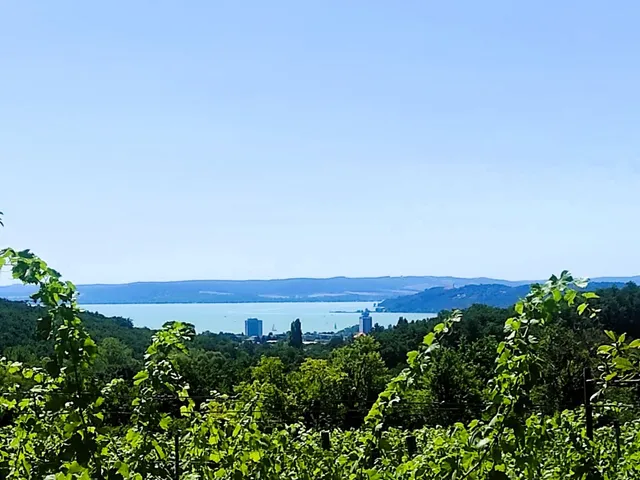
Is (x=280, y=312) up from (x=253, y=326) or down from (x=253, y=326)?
down

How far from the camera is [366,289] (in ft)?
400

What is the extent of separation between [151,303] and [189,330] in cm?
8427

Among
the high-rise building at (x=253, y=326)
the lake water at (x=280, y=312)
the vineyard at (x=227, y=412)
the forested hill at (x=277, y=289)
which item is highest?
the vineyard at (x=227, y=412)

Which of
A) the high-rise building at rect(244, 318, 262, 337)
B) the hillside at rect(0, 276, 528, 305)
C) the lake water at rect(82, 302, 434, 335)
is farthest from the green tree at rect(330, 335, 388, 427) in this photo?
the hillside at rect(0, 276, 528, 305)

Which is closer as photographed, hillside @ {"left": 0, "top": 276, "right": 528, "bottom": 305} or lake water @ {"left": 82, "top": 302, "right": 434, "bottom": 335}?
lake water @ {"left": 82, "top": 302, "right": 434, "bottom": 335}

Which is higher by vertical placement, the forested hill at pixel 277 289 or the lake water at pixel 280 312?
the forested hill at pixel 277 289

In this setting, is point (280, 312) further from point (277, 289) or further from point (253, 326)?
point (253, 326)

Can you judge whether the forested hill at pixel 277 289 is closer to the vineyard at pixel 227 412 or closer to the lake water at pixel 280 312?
the lake water at pixel 280 312

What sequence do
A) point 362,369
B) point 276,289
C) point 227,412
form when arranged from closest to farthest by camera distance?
point 227,412 → point 362,369 → point 276,289

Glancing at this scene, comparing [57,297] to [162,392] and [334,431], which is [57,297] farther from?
[334,431]

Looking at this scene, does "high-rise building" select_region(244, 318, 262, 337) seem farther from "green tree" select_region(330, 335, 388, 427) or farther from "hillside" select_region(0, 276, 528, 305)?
"hillside" select_region(0, 276, 528, 305)

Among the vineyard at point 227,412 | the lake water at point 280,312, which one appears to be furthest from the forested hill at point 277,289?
the vineyard at point 227,412

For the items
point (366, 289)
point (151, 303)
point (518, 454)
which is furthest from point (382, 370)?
point (366, 289)

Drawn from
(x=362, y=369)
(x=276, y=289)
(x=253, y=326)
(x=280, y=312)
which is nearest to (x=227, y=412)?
(x=362, y=369)
